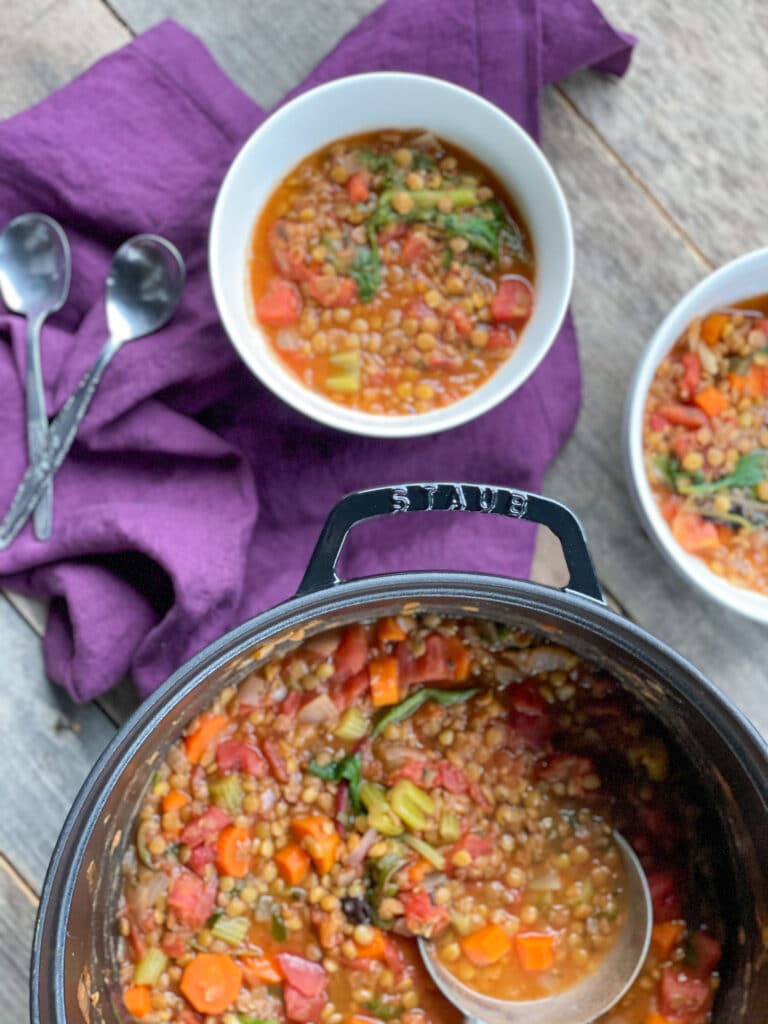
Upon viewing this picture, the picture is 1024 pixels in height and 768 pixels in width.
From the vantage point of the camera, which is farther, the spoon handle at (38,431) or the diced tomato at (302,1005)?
the spoon handle at (38,431)

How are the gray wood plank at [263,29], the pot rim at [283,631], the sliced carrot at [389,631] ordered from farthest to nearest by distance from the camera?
the gray wood plank at [263,29]
the sliced carrot at [389,631]
the pot rim at [283,631]

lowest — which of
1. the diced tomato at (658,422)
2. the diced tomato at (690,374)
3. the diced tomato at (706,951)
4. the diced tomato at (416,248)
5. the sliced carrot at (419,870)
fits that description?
the diced tomato at (706,951)

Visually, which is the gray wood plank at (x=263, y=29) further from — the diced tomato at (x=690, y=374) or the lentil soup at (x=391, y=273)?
the diced tomato at (x=690, y=374)

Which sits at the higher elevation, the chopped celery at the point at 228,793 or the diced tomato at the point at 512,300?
the diced tomato at the point at 512,300

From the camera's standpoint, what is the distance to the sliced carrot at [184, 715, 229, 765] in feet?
7.45

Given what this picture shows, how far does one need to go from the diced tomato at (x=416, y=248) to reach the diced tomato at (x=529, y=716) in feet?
3.03

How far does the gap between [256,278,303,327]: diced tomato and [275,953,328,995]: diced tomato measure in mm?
1318

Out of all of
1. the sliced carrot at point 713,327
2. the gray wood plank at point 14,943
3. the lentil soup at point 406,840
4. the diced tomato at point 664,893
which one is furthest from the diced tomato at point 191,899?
the sliced carrot at point 713,327

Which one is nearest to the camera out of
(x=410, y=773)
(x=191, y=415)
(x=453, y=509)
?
(x=453, y=509)

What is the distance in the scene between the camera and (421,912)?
227 centimetres

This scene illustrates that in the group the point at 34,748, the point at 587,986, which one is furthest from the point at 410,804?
the point at 34,748

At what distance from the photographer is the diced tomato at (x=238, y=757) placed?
229 centimetres

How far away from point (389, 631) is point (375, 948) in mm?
650

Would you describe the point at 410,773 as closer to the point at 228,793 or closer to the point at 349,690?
the point at 349,690
